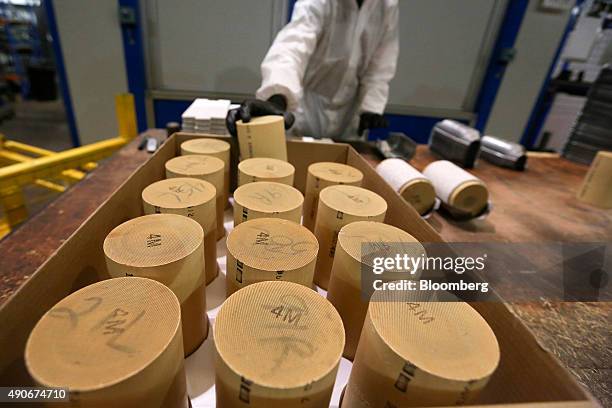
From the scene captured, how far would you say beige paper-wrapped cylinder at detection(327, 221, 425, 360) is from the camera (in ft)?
1.98

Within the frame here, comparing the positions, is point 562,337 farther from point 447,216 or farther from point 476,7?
point 476,7

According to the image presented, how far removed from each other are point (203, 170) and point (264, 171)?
7.1 inches

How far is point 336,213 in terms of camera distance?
2.48ft

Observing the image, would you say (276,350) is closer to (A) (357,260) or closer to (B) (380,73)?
(A) (357,260)

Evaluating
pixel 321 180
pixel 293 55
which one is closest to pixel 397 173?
pixel 321 180

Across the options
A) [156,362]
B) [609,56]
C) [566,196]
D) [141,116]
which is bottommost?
[141,116]

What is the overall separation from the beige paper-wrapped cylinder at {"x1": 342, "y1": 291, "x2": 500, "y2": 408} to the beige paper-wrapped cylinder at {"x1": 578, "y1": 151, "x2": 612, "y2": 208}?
134cm

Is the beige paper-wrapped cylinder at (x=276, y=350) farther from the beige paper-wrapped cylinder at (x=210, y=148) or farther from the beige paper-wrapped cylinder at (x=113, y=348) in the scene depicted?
the beige paper-wrapped cylinder at (x=210, y=148)

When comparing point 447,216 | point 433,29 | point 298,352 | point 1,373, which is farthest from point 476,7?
point 1,373

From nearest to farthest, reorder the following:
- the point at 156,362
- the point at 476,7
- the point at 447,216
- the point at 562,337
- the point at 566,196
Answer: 1. the point at 156,362
2. the point at 562,337
3. the point at 447,216
4. the point at 566,196
5. the point at 476,7

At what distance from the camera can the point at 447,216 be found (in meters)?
1.25

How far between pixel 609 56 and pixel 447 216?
3.37 meters

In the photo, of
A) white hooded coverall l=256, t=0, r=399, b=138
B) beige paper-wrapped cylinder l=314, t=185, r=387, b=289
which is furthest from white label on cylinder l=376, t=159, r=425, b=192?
white hooded coverall l=256, t=0, r=399, b=138

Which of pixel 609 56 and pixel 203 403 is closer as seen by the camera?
pixel 203 403
